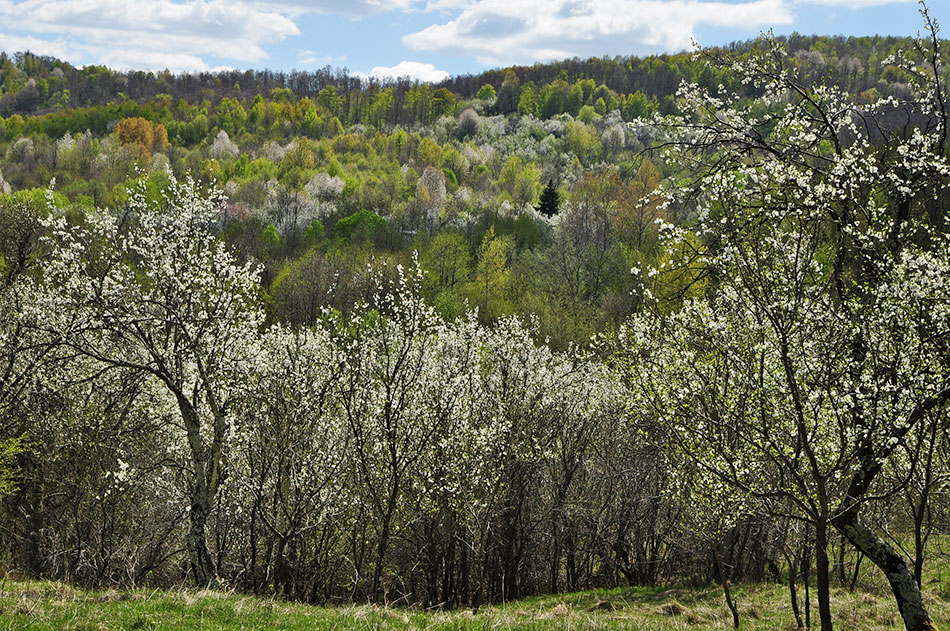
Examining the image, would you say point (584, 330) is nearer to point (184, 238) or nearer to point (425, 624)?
point (184, 238)

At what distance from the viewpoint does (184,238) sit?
1377 centimetres

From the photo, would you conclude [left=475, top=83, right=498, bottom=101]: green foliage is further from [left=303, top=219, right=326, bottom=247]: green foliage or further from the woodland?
the woodland

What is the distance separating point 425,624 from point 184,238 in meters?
9.31

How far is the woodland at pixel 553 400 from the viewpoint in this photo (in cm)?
795

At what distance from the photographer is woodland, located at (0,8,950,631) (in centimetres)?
795

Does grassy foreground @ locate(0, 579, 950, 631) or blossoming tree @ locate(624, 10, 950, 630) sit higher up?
blossoming tree @ locate(624, 10, 950, 630)

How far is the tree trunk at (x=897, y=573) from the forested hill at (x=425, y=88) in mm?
155832

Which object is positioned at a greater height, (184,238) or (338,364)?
(184,238)

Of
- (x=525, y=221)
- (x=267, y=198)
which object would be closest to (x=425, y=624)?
(x=525, y=221)

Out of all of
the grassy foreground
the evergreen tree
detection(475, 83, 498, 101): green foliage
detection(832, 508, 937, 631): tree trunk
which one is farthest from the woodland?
detection(475, 83, 498, 101): green foliage

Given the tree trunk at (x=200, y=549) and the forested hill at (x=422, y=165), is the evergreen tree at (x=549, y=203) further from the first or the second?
the tree trunk at (x=200, y=549)

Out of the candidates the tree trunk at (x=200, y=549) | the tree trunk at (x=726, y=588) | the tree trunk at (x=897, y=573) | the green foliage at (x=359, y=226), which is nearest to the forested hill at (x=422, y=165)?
the green foliage at (x=359, y=226)

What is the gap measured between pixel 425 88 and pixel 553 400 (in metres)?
170

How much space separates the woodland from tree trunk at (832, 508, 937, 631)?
3 cm
